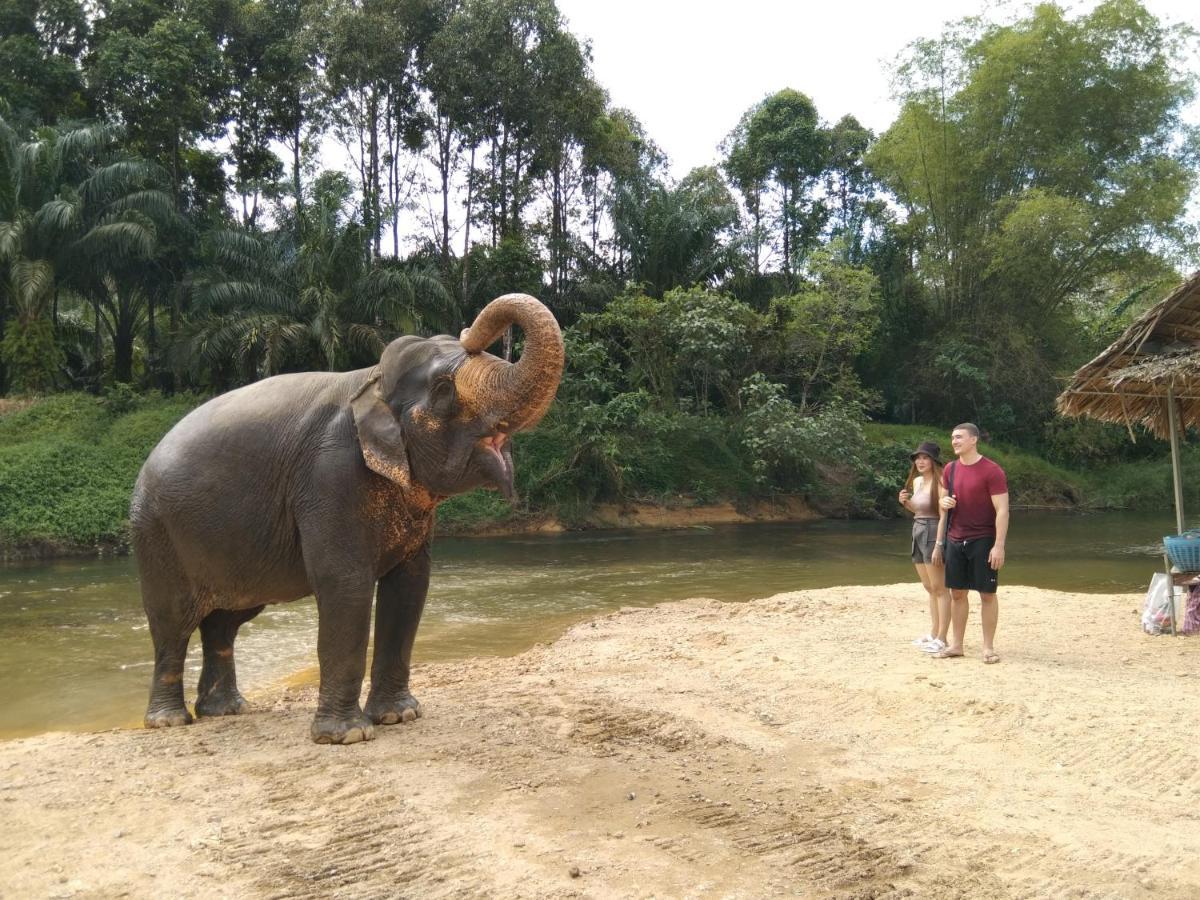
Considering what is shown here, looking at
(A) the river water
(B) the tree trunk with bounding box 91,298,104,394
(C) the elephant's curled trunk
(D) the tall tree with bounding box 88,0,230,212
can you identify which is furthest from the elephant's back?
(B) the tree trunk with bounding box 91,298,104,394

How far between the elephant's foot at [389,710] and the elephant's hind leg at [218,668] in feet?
3.24

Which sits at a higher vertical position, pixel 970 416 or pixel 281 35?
pixel 281 35

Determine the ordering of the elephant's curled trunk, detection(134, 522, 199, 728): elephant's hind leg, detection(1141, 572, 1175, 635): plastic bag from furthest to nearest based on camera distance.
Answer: detection(1141, 572, 1175, 635): plastic bag
detection(134, 522, 199, 728): elephant's hind leg
the elephant's curled trunk

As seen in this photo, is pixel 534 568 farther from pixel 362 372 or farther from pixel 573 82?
pixel 573 82

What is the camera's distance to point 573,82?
1079 inches

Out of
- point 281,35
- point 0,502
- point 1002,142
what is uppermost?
point 281,35

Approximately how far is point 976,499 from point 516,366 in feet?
12.5

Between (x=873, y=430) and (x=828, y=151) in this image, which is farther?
(x=828, y=151)

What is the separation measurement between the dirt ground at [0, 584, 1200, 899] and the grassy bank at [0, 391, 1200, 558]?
52.4ft

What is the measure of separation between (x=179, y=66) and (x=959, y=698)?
27.7 m

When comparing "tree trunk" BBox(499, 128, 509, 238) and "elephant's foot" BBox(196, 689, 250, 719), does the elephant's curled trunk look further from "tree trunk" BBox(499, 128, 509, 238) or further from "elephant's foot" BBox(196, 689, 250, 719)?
"tree trunk" BBox(499, 128, 509, 238)

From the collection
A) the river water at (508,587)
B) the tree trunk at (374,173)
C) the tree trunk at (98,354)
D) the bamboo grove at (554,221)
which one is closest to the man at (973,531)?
the river water at (508,587)

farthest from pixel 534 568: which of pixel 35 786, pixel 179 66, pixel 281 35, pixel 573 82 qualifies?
pixel 281 35

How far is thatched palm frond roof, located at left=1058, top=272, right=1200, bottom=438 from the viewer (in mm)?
8094
